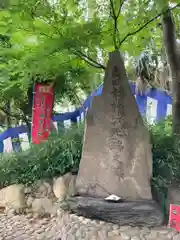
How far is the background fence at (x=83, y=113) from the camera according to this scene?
598cm

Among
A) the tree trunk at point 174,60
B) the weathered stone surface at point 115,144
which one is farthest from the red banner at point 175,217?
the tree trunk at point 174,60

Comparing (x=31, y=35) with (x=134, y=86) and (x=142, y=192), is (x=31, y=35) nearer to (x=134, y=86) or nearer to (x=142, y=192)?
(x=142, y=192)

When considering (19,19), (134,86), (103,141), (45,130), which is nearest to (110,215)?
(103,141)

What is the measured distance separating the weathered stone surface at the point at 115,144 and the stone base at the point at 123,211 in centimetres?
26

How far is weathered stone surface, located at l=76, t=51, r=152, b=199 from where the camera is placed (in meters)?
3.55

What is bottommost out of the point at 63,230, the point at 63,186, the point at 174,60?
the point at 63,230

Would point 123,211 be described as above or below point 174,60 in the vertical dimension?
below

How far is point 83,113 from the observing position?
282 inches

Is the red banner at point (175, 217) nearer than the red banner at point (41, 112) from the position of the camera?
Yes

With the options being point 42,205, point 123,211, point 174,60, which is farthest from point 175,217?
point 174,60

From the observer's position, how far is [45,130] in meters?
5.88

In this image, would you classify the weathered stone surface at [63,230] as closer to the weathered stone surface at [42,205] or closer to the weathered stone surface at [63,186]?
the weathered stone surface at [42,205]

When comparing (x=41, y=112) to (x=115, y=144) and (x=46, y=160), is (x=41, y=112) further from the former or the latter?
(x=115, y=144)

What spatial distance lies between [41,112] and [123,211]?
10.7 ft
